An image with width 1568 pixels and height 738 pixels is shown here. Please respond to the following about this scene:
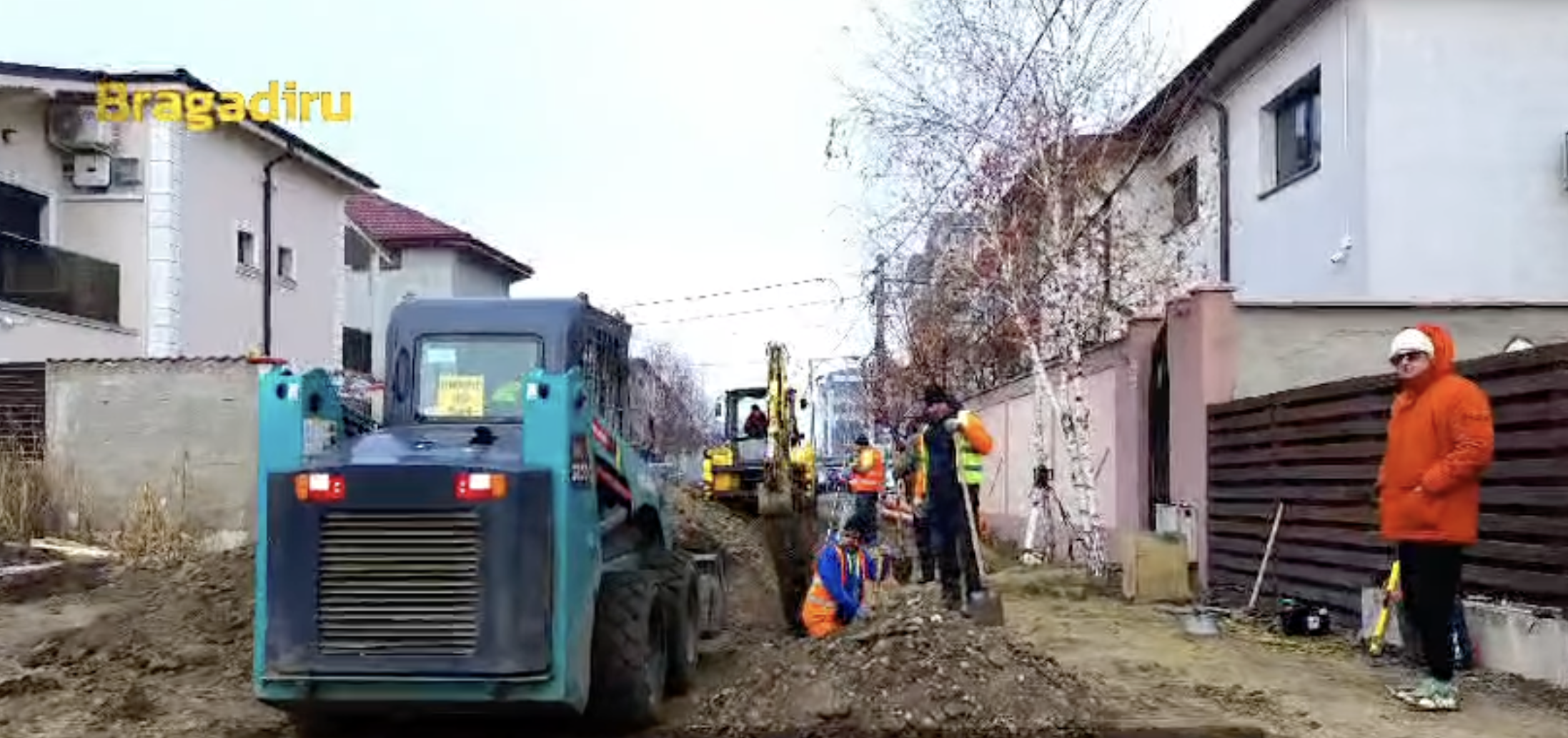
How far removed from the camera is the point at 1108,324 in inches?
802

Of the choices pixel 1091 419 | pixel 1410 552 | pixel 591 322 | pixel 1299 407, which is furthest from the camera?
pixel 1091 419

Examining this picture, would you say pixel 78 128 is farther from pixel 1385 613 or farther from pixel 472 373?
pixel 1385 613

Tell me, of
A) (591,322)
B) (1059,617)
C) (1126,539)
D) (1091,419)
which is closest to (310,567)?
(591,322)

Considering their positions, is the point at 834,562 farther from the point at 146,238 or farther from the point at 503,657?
the point at 146,238

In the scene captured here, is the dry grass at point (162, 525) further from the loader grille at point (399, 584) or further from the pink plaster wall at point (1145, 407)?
the pink plaster wall at point (1145, 407)

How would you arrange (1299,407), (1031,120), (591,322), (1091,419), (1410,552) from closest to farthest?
(1410,552) → (591,322) → (1299,407) → (1031,120) → (1091,419)

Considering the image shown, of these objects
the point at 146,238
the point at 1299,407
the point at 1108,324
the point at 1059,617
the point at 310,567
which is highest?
the point at 146,238

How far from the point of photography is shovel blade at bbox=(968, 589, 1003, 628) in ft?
35.4

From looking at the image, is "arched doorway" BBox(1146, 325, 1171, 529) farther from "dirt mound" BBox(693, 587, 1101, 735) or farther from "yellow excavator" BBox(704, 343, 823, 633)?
"dirt mound" BBox(693, 587, 1101, 735)

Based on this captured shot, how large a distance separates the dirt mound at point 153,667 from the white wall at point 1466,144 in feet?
40.8

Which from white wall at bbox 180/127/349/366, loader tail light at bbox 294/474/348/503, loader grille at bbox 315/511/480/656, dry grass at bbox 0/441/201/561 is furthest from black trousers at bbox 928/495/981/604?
white wall at bbox 180/127/349/366

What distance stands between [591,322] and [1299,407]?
5.74 m

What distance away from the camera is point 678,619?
908 cm

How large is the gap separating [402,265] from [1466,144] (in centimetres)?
3240
